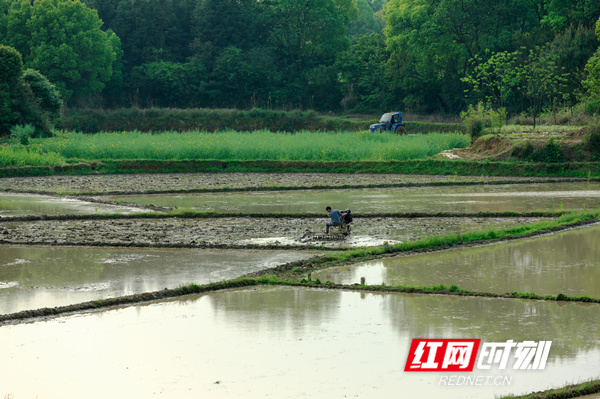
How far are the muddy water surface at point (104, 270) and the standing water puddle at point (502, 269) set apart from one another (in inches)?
67.1

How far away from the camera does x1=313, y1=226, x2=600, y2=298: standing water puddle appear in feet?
31.7

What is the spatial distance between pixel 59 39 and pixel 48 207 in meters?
37.1

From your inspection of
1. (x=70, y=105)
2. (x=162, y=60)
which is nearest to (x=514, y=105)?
(x=162, y=60)

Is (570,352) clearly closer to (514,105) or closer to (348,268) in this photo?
(348,268)

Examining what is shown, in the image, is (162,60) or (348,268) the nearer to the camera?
(348,268)

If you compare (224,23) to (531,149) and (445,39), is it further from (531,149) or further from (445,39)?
Answer: (531,149)

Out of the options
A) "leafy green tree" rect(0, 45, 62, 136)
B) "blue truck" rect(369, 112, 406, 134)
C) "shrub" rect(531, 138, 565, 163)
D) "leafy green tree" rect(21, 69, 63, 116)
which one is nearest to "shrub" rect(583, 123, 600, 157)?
"shrub" rect(531, 138, 565, 163)

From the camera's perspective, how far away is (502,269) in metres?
10.8

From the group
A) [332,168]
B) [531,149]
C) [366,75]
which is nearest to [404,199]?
[332,168]

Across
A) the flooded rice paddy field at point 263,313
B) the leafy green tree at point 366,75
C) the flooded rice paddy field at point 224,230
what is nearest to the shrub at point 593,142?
the flooded rice paddy field at point 224,230

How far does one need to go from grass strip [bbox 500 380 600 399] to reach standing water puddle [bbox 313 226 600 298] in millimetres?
3503

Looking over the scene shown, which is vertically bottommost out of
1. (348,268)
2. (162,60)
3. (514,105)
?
(348,268)

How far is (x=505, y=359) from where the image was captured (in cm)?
647

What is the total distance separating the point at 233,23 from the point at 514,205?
4654 cm
